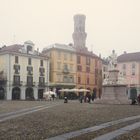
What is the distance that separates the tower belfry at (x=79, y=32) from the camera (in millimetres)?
114875

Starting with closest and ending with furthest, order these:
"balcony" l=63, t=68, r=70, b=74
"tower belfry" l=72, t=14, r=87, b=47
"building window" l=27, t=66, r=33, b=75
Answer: "building window" l=27, t=66, r=33, b=75 → "balcony" l=63, t=68, r=70, b=74 → "tower belfry" l=72, t=14, r=87, b=47

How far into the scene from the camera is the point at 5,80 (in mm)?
66562

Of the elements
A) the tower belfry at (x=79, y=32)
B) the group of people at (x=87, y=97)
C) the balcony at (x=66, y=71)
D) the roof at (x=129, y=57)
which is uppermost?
the tower belfry at (x=79, y=32)

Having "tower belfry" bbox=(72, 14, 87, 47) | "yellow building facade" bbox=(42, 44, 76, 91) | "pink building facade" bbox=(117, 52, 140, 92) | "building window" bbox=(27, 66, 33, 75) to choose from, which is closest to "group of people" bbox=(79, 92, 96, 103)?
"building window" bbox=(27, 66, 33, 75)

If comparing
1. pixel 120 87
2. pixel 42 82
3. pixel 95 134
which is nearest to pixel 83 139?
pixel 95 134

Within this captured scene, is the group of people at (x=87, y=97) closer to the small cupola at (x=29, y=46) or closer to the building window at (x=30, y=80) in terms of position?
the building window at (x=30, y=80)

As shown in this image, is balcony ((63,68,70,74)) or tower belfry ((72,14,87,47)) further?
tower belfry ((72,14,87,47))

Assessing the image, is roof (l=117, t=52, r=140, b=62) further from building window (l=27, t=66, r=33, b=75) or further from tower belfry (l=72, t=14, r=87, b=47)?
building window (l=27, t=66, r=33, b=75)

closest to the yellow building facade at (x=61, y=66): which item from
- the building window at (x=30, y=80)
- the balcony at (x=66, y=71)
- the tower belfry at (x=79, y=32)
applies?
the balcony at (x=66, y=71)

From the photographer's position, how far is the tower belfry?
114875 mm

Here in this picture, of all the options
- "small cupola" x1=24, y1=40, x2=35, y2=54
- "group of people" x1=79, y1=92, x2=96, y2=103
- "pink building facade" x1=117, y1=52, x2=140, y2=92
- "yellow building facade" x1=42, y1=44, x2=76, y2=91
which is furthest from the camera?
"pink building facade" x1=117, y1=52, x2=140, y2=92

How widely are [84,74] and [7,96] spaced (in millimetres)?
23332

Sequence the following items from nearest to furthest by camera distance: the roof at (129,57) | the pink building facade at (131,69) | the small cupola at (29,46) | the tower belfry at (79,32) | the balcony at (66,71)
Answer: the small cupola at (29,46), the balcony at (66,71), the pink building facade at (131,69), the roof at (129,57), the tower belfry at (79,32)

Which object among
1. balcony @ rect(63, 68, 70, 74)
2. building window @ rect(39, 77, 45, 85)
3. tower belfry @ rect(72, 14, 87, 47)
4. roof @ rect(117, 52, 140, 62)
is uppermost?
tower belfry @ rect(72, 14, 87, 47)
